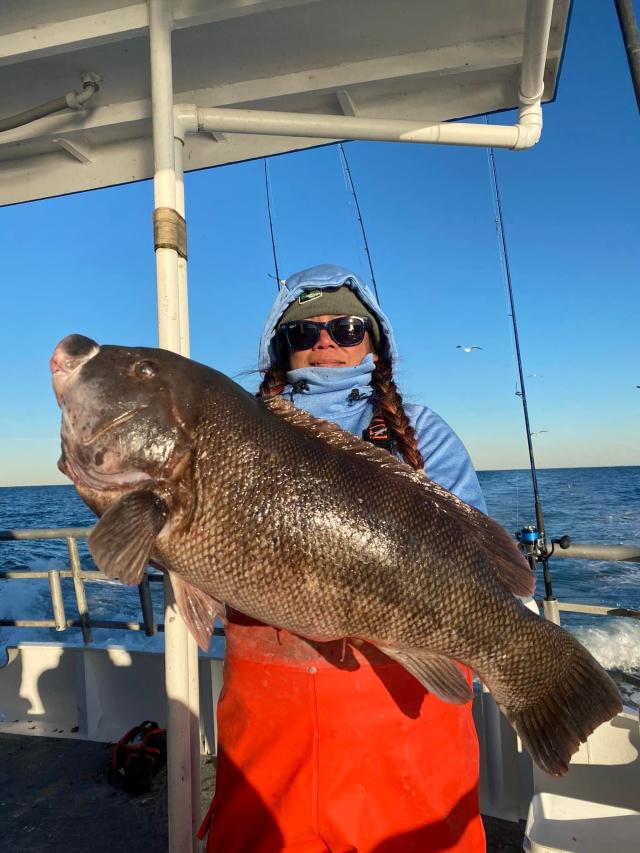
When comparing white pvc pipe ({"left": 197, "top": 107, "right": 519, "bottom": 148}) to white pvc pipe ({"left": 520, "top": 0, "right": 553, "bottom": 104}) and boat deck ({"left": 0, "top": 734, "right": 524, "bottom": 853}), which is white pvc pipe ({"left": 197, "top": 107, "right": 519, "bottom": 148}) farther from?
boat deck ({"left": 0, "top": 734, "right": 524, "bottom": 853})

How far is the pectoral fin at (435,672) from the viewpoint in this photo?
1803 mm

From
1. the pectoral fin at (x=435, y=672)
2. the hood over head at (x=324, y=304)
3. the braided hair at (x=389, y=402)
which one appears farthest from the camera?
the hood over head at (x=324, y=304)

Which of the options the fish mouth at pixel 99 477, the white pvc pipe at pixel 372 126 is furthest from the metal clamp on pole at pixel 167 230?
the fish mouth at pixel 99 477

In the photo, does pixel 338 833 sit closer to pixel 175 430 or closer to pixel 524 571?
pixel 524 571

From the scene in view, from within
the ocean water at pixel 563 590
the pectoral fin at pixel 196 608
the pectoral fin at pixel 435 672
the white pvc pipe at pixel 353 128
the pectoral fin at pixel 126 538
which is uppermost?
the white pvc pipe at pixel 353 128

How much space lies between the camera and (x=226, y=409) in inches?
74.7

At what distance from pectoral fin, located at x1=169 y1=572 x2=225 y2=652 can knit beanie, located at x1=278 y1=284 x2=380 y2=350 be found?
4.30ft

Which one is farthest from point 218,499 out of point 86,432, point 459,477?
point 459,477

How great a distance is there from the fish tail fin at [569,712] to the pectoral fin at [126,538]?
137 centimetres

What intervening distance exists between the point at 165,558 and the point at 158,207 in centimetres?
162

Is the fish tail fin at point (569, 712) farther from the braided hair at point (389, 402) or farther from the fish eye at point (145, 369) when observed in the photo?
the fish eye at point (145, 369)

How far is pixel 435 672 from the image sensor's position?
183 cm

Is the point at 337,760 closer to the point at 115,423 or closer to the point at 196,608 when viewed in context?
the point at 196,608

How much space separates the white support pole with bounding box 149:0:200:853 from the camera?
91.1 inches
